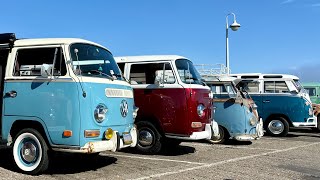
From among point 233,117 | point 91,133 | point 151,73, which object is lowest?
point 91,133

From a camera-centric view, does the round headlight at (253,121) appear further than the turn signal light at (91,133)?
Yes

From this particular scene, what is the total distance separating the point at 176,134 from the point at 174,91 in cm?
104

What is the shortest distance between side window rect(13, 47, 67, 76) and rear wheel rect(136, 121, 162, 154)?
11.7 feet

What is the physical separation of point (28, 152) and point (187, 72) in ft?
14.8

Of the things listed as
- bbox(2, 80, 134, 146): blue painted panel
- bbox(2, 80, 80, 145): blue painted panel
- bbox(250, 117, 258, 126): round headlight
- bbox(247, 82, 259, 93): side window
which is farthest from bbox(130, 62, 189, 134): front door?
bbox(247, 82, 259, 93): side window

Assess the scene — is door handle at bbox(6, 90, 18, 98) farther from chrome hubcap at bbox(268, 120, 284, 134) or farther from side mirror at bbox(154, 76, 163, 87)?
chrome hubcap at bbox(268, 120, 284, 134)

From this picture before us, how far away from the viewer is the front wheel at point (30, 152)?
24.0 ft

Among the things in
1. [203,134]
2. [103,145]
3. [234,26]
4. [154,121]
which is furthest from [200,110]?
[234,26]

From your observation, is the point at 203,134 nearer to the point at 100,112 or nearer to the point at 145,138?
the point at 145,138

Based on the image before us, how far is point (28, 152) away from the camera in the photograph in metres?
7.52

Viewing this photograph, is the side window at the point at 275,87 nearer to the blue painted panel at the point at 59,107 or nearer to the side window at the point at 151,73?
the side window at the point at 151,73

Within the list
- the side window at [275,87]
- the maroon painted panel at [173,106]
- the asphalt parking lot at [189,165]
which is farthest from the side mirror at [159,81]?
the side window at [275,87]

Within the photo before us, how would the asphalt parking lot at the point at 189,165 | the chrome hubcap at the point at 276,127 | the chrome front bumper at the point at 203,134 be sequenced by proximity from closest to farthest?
the asphalt parking lot at the point at 189,165, the chrome front bumper at the point at 203,134, the chrome hubcap at the point at 276,127

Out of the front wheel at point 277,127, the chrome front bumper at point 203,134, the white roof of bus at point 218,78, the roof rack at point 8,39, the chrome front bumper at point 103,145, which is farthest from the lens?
the front wheel at point 277,127
